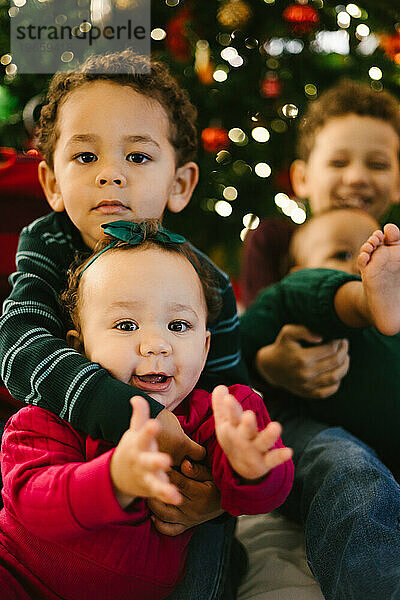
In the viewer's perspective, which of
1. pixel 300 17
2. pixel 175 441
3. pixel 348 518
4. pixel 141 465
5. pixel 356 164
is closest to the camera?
pixel 141 465

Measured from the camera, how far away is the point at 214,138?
186 cm

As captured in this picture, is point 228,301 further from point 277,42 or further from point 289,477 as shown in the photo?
point 277,42

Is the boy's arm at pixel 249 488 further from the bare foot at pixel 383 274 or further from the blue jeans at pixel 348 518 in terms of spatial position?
the bare foot at pixel 383 274

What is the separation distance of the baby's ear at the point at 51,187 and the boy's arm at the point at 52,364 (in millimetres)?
48

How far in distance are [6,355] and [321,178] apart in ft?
2.86

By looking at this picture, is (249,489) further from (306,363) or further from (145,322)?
(306,363)

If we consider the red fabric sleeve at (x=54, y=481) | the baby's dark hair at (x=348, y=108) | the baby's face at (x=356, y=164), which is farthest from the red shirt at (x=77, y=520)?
the baby's dark hair at (x=348, y=108)

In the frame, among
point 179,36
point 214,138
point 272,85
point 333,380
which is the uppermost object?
point 179,36

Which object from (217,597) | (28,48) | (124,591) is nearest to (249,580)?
(217,597)

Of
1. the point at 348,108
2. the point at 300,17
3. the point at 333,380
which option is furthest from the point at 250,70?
the point at 333,380

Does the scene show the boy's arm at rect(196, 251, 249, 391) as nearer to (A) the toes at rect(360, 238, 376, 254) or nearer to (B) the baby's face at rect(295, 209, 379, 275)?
(A) the toes at rect(360, 238, 376, 254)

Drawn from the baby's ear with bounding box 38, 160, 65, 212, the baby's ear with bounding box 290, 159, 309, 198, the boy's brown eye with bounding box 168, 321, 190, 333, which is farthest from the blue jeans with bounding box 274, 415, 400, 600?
the baby's ear with bounding box 290, 159, 309, 198

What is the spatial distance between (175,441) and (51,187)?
0.44 meters

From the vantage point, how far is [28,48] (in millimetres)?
1230
